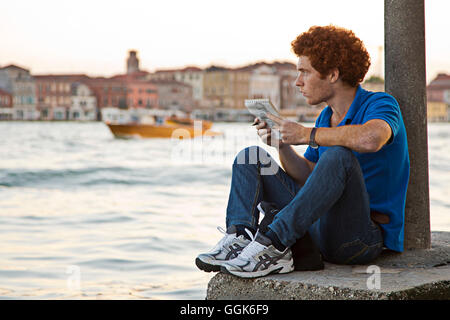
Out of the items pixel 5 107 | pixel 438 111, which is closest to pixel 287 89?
pixel 438 111

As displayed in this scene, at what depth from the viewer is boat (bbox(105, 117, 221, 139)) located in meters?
36.2

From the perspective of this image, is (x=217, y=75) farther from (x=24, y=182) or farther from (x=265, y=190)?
(x=265, y=190)

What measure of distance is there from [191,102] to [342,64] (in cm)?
7458

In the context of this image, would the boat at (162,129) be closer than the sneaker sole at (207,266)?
No

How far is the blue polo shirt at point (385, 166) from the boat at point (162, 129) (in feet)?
114

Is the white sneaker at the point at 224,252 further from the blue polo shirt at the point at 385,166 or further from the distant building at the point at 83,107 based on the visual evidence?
the distant building at the point at 83,107

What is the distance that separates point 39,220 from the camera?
5965 millimetres

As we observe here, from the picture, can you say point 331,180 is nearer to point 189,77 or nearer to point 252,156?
point 252,156

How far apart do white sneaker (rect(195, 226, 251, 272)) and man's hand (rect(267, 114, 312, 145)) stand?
332mm

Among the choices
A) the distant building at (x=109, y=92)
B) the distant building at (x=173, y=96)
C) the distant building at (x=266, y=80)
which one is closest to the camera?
the distant building at (x=173, y=96)

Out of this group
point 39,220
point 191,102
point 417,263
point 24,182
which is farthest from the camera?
point 191,102

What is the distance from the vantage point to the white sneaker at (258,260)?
177 cm

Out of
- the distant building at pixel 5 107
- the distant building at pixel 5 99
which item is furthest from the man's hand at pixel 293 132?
the distant building at pixel 5 99
